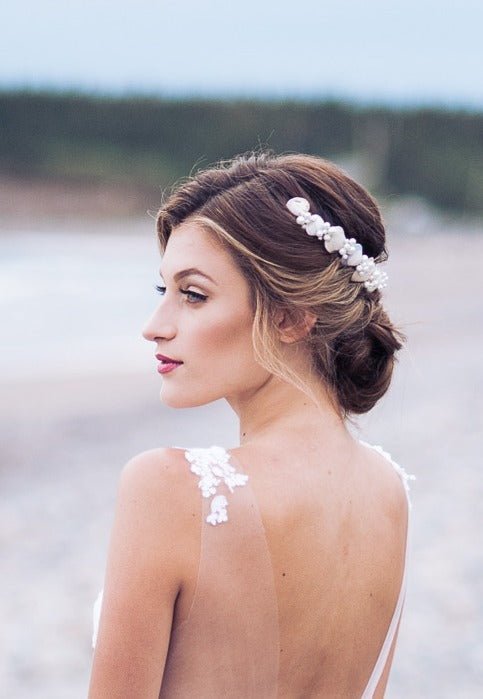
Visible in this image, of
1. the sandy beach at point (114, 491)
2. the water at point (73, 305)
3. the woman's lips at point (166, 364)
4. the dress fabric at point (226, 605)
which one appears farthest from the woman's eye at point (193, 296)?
the water at point (73, 305)

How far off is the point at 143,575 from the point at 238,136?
46.8 meters

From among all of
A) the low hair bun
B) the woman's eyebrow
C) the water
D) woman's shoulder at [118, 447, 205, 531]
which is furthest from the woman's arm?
the water

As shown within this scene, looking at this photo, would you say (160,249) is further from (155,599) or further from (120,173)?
(120,173)

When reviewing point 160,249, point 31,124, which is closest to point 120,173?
point 31,124

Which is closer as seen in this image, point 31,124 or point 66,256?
point 66,256

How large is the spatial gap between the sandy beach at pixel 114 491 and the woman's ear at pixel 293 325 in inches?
13.1

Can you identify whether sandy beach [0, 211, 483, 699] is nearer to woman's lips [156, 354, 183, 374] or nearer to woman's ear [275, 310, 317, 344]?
woman's ear [275, 310, 317, 344]

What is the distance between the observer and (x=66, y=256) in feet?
81.9

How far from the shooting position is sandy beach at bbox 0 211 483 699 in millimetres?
5602

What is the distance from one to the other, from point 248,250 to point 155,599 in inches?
24.1

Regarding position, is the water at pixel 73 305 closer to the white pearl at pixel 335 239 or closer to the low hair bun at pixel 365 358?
the low hair bun at pixel 365 358

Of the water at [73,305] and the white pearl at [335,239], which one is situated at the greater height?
the water at [73,305]

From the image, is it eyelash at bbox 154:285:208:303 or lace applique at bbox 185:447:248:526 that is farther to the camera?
eyelash at bbox 154:285:208:303

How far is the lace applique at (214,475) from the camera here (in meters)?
1.70
